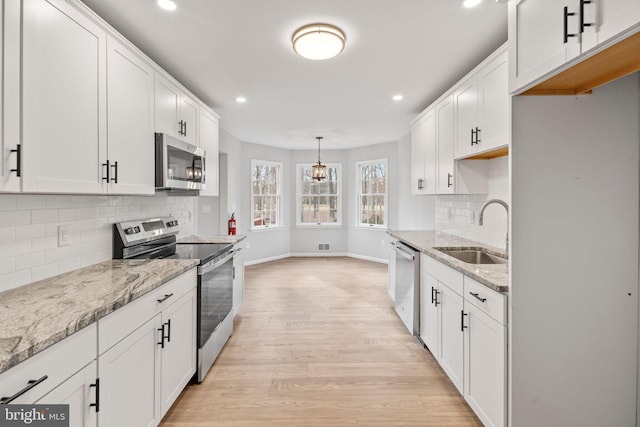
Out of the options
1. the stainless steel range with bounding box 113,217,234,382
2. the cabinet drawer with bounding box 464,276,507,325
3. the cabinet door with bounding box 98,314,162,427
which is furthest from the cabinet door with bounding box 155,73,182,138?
the cabinet drawer with bounding box 464,276,507,325

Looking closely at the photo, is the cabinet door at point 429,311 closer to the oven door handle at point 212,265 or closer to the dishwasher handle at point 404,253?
the dishwasher handle at point 404,253

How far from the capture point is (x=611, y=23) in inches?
41.0

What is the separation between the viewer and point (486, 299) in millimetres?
1695

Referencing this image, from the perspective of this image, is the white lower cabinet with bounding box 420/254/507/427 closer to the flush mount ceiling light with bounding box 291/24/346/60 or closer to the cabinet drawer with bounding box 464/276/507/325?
the cabinet drawer with bounding box 464/276/507/325

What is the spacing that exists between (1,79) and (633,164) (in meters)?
2.78

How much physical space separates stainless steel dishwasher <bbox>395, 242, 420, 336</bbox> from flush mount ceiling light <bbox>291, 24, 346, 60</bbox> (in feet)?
6.19

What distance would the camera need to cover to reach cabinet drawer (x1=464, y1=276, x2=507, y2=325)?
1549 mm

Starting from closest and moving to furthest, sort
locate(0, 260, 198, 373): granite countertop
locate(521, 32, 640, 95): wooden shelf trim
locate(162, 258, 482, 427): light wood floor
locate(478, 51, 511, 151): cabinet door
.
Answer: locate(0, 260, 198, 373): granite countertop < locate(521, 32, 640, 95): wooden shelf trim < locate(162, 258, 482, 427): light wood floor < locate(478, 51, 511, 151): cabinet door

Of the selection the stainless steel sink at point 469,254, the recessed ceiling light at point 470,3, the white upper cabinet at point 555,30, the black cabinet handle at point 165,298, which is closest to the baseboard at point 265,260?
the stainless steel sink at point 469,254

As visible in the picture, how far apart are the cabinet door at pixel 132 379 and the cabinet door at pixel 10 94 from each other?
82 centimetres

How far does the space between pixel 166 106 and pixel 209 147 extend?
100cm

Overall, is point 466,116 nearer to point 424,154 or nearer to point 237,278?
point 424,154

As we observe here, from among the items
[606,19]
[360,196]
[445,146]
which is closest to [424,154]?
[445,146]

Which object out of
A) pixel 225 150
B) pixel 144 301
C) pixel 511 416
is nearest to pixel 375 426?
pixel 511 416
